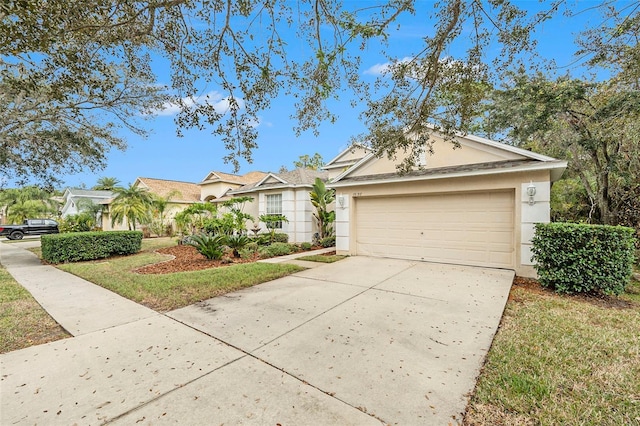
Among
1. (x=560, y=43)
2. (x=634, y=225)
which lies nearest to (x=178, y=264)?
(x=560, y=43)

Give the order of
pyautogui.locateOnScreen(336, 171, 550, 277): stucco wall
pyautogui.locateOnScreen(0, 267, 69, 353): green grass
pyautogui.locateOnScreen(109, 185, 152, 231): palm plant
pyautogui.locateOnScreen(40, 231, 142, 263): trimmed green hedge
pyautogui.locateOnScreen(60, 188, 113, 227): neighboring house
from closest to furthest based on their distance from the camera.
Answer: pyautogui.locateOnScreen(0, 267, 69, 353): green grass
pyautogui.locateOnScreen(336, 171, 550, 277): stucco wall
pyautogui.locateOnScreen(40, 231, 142, 263): trimmed green hedge
pyautogui.locateOnScreen(109, 185, 152, 231): palm plant
pyautogui.locateOnScreen(60, 188, 113, 227): neighboring house

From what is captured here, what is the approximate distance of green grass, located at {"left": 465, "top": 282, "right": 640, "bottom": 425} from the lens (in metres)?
2.29

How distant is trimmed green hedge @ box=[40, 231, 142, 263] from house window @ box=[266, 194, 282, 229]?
6.32 meters

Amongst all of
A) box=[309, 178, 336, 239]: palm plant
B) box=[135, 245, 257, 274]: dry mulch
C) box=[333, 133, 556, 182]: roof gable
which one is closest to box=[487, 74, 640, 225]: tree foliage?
box=[333, 133, 556, 182]: roof gable

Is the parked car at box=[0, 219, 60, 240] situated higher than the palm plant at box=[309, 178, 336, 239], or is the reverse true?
the palm plant at box=[309, 178, 336, 239]

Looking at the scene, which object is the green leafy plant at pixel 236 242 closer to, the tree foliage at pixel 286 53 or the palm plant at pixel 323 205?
the palm plant at pixel 323 205

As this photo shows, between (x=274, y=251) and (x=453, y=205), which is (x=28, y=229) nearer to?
(x=274, y=251)

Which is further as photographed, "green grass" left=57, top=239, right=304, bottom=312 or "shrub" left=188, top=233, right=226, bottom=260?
"shrub" left=188, top=233, right=226, bottom=260

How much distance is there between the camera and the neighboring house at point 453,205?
7152mm

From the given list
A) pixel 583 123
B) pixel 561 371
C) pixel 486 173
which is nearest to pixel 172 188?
pixel 486 173

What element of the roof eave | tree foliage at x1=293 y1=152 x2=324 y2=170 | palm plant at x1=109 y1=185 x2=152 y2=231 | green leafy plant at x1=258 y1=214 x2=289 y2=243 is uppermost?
tree foliage at x1=293 y1=152 x2=324 y2=170

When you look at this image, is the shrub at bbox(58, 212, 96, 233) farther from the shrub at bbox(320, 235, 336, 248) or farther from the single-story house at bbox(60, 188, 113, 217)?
the shrub at bbox(320, 235, 336, 248)

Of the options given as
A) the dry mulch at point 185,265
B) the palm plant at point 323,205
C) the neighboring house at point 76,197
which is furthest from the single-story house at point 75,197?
the palm plant at point 323,205

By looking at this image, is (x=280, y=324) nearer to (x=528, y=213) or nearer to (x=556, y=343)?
(x=556, y=343)
